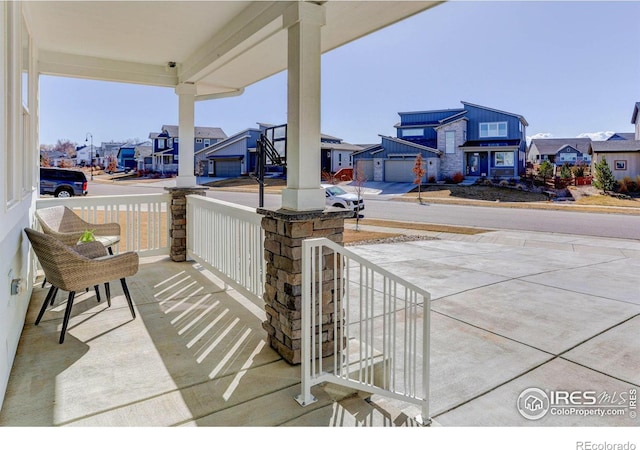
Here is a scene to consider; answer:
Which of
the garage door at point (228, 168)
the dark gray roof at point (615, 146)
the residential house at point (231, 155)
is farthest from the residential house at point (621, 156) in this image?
the garage door at point (228, 168)

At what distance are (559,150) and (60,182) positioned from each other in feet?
114

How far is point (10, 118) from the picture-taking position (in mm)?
A: 2547

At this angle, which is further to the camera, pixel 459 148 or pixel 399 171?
pixel 399 171

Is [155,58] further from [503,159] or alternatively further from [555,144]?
[555,144]

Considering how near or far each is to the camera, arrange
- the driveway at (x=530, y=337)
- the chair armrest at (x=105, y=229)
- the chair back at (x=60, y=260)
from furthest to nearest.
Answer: the chair armrest at (x=105, y=229), the chair back at (x=60, y=260), the driveway at (x=530, y=337)

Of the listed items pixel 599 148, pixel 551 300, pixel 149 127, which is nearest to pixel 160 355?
pixel 551 300

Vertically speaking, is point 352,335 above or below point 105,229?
below

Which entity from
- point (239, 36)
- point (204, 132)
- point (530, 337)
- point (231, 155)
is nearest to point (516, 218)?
point (530, 337)

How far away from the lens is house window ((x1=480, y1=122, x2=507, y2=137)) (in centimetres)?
2381

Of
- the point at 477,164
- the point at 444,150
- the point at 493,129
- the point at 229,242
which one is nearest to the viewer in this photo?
the point at 229,242

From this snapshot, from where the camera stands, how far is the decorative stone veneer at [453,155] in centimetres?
2439

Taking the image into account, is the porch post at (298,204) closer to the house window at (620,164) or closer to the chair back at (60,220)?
the chair back at (60,220)

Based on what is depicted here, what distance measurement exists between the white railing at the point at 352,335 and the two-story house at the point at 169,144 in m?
32.6

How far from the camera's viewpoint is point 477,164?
24312 millimetres
